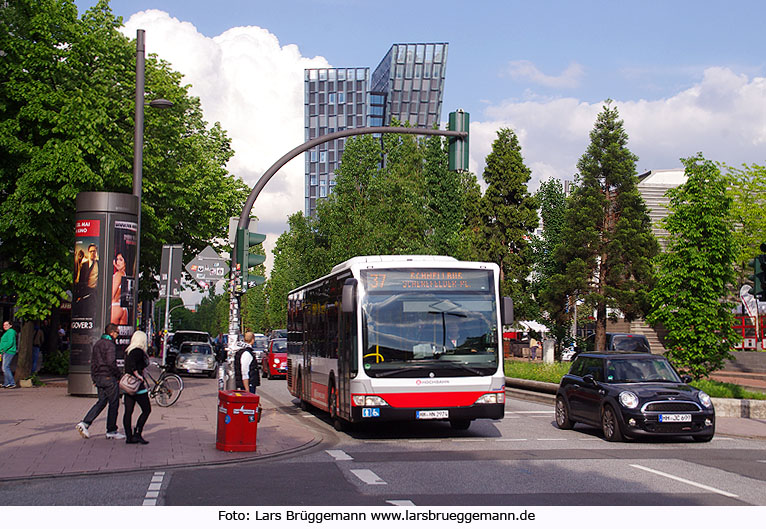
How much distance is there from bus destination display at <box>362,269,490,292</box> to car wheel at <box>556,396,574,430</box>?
3.38m

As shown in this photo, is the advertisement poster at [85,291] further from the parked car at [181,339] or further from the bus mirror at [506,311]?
the parked car at [181,339]

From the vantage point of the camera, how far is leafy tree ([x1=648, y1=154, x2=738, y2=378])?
22469 mm

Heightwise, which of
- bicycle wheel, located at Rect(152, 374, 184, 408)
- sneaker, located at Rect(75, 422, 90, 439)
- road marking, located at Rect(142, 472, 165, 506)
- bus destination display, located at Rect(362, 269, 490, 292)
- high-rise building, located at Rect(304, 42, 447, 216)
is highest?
high-rise building, located at Rect(304, 42, 447, 216)

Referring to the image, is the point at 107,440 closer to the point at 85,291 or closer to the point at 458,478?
the point at 458,478

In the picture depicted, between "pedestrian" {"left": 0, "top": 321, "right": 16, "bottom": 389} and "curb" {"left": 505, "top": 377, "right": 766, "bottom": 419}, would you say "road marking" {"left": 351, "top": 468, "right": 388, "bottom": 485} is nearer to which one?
"curb" {"left": 505, "top": 377, "right": 766, "bottom": 419}

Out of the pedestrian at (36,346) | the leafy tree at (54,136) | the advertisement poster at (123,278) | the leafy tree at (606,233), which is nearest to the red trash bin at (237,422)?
the advertisement poster at (123,278)

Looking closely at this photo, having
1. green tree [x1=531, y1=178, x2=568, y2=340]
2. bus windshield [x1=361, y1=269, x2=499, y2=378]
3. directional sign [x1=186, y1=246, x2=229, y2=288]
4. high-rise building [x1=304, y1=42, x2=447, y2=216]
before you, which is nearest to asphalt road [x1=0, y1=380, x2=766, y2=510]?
bus windshield [x1=361, y1=269, x2=499, y2=378]

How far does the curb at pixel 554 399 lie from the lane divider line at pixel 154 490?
44.7ft

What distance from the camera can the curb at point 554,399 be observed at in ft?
65.8

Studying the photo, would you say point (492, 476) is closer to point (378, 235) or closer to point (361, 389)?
point (361, 389)

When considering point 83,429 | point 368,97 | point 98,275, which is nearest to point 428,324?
point 83,429

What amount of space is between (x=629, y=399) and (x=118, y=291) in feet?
44.5

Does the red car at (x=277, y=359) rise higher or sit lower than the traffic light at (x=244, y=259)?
lower

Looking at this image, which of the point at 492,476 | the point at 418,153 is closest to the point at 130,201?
the point at 492,476
